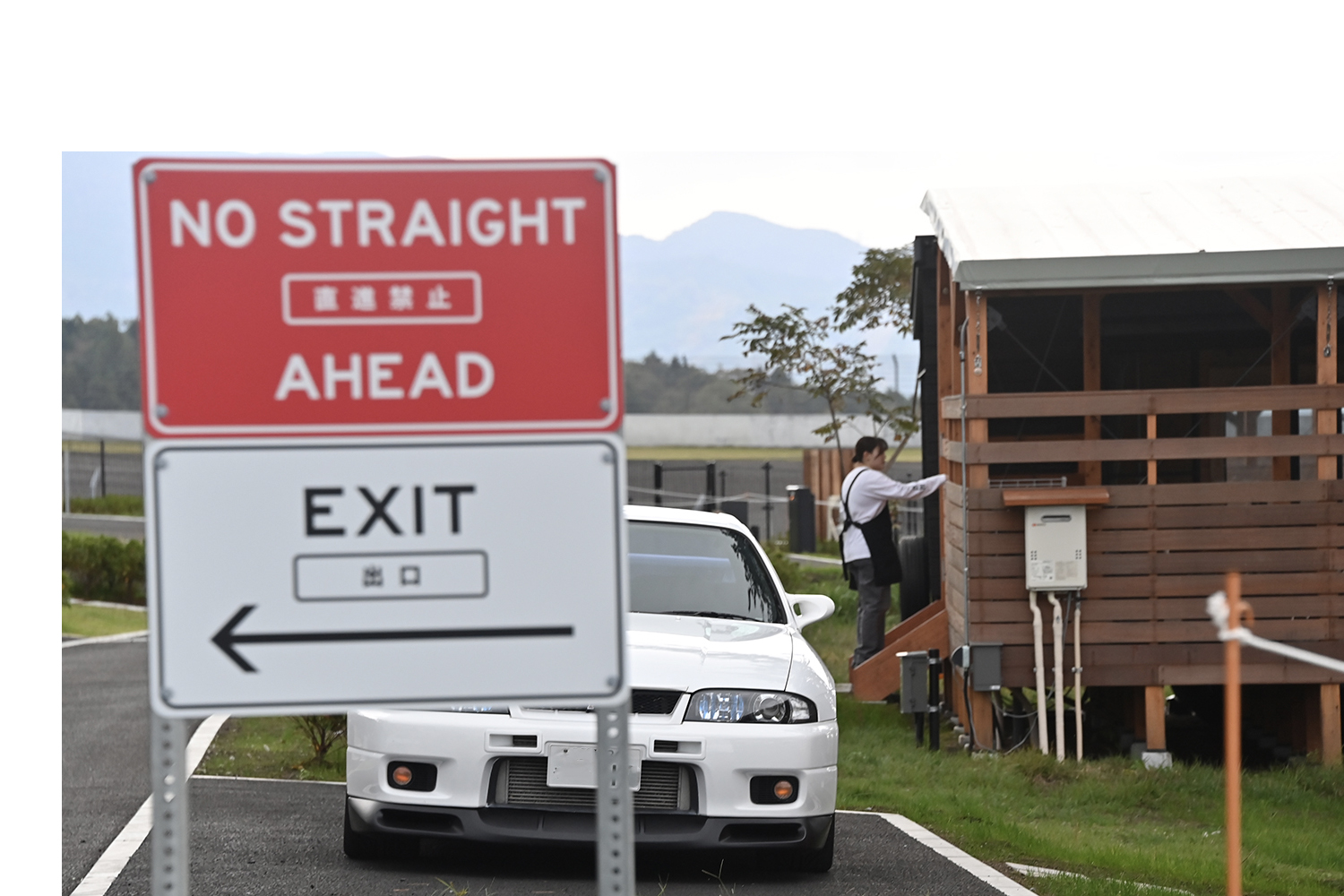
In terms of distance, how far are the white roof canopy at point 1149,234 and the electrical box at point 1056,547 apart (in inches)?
55.8

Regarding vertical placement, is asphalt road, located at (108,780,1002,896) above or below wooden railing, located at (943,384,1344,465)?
below

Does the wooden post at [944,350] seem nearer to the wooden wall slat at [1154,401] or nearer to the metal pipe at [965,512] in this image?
the metal pipe at [965,512]

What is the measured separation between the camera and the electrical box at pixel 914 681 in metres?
9.15

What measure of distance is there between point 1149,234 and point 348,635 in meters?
8.16

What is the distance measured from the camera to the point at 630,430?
188ft

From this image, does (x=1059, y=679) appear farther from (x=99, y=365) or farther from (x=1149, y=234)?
(x=99, y=365)

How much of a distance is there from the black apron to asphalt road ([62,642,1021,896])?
3.65 meters

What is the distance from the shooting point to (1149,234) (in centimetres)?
959

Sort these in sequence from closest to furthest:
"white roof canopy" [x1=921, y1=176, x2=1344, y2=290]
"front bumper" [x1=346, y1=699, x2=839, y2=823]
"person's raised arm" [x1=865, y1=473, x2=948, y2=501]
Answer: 1. "front bumper" [x1=346, y1=699, x2=839, y2=823]
2. "white roof canopy" [x1=921, y1=176, x2=1344, y2=290]
3. "person's raised arm" [x1=865, y1=473, x2=948, y2=501]

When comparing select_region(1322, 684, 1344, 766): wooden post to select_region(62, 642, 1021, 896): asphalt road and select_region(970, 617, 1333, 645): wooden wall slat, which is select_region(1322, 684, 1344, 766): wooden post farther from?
select_region(62, 642, 1021, 896): asphalt road

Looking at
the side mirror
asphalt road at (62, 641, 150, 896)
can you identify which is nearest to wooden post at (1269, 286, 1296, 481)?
the side mirror

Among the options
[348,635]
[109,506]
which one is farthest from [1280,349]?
[109,506]

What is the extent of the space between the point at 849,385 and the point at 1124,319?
5.94 meters

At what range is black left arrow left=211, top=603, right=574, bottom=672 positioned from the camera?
249 centimetres
